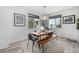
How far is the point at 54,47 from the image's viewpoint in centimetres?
180

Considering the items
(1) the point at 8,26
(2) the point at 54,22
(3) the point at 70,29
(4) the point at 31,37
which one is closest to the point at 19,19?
(1) the point at 8,26

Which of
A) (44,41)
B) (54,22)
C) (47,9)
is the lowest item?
(44,41)

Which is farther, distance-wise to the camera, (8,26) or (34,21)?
(34,21)

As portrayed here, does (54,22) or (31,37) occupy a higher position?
(54,22)

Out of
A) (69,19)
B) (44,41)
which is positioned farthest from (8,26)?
(69,19)

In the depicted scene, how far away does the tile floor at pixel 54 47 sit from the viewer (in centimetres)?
175

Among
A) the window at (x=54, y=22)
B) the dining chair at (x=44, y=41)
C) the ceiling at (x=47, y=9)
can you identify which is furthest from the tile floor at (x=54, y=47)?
the ceiling at (x=47, y=9)

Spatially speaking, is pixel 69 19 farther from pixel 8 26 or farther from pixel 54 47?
pixel 8 26

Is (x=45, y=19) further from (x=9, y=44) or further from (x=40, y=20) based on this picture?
(x=9, y=44)

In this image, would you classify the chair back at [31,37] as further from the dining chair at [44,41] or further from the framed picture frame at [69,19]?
the framed picture frame at [69,19]
